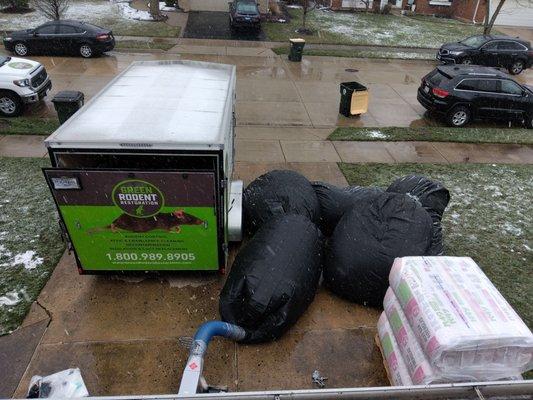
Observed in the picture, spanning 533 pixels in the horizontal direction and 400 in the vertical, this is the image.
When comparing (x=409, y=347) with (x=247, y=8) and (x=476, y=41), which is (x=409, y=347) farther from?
(x=247, y=8)

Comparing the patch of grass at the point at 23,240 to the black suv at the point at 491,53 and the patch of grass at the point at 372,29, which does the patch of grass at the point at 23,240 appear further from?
the black suv at the point at 491,53

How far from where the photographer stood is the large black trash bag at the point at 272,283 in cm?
380

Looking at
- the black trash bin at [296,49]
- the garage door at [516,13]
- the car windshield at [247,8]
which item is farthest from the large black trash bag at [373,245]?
the garage door at [516,13]

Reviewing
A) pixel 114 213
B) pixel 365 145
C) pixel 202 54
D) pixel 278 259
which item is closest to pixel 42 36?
pixel 202 54

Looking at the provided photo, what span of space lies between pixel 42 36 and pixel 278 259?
44.4ft

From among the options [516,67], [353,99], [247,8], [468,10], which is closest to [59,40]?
[247,8]

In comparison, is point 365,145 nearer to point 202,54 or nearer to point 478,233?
point 478,233

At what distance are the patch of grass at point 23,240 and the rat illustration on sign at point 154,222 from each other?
121 cm

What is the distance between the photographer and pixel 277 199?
5.14 meters

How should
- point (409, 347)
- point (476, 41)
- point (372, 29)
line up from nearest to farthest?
point (409, 347), point (476, 41), point (372, 29)

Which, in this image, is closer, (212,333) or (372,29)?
(212,333)

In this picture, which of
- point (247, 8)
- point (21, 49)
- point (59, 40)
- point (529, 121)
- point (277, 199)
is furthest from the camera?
point (247, 8)

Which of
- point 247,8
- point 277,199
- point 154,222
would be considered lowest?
point 247,8

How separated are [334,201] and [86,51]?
1213 centimetres
